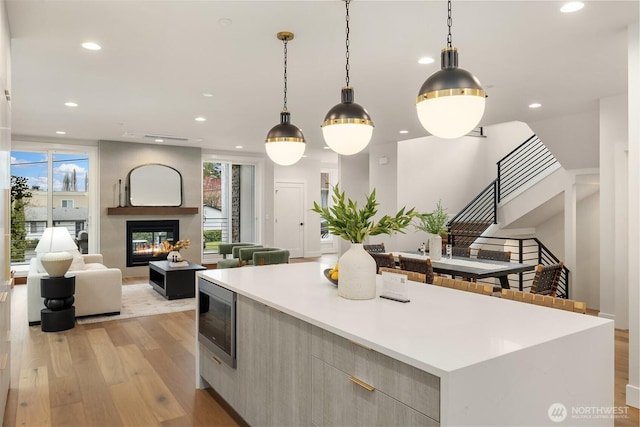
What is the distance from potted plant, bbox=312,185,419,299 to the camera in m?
2.25

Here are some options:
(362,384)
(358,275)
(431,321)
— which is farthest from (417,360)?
(358,275)

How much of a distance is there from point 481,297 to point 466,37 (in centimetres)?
194

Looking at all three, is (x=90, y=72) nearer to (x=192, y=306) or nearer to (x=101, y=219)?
(x=192, y=306)

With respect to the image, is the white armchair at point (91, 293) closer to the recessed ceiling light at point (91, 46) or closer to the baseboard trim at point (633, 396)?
the recessed ceiling light at point (91, 46)

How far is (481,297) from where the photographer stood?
2334 mm

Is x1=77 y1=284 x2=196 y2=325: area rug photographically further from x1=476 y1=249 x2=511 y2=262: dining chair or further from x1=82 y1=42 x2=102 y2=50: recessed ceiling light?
x1=476 y1=249 x2=511 y2=262: dining chair

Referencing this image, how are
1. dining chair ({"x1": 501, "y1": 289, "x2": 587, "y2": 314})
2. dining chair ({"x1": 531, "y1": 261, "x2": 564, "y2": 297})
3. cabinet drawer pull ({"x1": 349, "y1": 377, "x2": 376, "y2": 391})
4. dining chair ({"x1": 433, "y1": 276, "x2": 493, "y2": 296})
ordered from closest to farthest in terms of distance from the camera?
1. cabinet drawer pull ({"x1": 349, "y1": 377, "x2": 376, "y2": 391})
2. dining chair ({"x1": 501, "y1": 289, "x2": 587, "y2": 314})
3. dining chair ({"x1": 433, "y1": 276, "x2": 493, "y2": 296})
4. dining chair ({"x1": 531, "y1": 261, "x2": 564, "y2": 297})

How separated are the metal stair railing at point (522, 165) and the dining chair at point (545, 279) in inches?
165

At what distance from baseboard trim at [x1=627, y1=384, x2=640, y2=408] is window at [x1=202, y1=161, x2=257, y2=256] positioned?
26.3ft

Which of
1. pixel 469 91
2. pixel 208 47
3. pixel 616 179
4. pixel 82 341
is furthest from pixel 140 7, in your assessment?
pixel 616 179

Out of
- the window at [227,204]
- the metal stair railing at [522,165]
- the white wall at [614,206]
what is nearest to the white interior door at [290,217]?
the window at [227,204]

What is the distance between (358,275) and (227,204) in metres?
8.26

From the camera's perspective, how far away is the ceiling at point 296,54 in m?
2.77

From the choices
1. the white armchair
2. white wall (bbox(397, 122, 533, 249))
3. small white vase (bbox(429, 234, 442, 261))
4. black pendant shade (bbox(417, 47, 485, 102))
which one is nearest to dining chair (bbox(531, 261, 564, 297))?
small white vase (bbox(429, 234, 442, 261))
